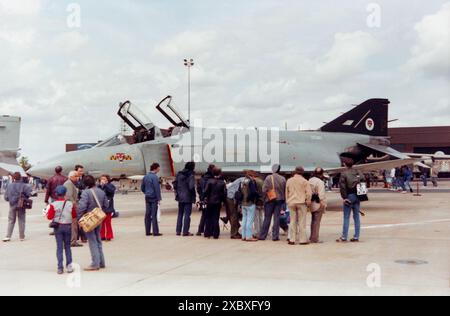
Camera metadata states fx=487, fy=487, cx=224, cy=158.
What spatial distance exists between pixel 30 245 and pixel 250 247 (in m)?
4.70

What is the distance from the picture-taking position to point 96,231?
7.78 m

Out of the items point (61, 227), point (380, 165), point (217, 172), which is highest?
point (380, 165)

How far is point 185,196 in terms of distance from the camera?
11617 millimetres

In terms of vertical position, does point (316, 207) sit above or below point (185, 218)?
above

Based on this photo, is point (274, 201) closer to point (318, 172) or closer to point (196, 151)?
point (318, 172)

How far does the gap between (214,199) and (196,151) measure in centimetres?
584

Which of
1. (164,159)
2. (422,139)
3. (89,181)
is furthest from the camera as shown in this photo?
(422,139)

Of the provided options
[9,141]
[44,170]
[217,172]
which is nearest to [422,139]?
[9,141]

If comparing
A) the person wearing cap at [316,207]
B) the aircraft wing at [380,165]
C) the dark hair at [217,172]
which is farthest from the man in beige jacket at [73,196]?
the aircraft wing at [380,165]

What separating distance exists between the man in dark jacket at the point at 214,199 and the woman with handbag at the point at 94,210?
3324 millimetres

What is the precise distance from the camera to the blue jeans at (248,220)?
35.1 feet

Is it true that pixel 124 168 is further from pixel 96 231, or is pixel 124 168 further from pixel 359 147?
pixel 359 147

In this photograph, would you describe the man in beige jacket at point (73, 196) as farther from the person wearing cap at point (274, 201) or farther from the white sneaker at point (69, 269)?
the person wearing cap at point (274, 201)
